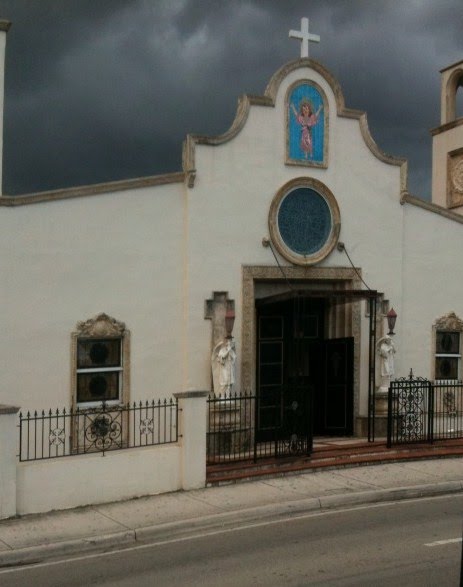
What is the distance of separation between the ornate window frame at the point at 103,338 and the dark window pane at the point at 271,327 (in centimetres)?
322

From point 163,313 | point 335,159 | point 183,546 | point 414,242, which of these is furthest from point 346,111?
point 183,546

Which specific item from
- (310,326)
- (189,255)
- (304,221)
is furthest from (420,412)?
(189,255)

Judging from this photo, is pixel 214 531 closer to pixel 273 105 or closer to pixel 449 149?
pixel 273 105

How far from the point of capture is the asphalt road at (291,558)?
8.95m

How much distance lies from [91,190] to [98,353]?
283cm

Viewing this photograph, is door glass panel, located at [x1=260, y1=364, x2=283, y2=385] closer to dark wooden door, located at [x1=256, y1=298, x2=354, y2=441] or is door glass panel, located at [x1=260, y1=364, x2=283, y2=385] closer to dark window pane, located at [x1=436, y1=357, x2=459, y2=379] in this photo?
dark wooden door, located at [x1=256, y1=298, x2=354, y2=441]

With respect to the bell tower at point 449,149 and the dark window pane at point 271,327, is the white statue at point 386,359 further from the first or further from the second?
the bell tower at point 449,149

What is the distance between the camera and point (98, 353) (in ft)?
48.8

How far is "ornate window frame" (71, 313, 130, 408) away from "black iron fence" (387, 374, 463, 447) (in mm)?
5038

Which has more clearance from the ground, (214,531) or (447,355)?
(447,355)

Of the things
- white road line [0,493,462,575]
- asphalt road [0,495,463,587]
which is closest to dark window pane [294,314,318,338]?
white road line [0,493,462,575]

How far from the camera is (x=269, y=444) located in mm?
15828

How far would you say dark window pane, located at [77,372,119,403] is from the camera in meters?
14.8

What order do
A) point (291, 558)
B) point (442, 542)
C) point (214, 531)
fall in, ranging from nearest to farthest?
point (291, 558)
point (442, 542)
point (214, 531)
